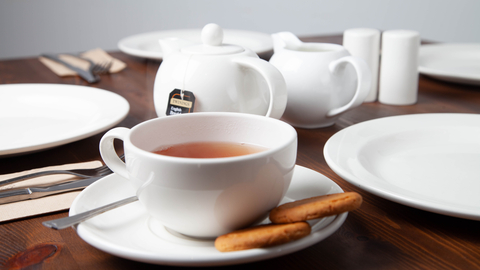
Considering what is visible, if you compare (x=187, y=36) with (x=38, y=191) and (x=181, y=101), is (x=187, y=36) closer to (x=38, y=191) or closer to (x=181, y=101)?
(x=181, y=101)

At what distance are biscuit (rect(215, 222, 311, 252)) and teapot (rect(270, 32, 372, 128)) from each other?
46 cm

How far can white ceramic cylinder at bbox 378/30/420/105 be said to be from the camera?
928 mm

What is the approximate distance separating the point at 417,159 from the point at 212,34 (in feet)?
1.30

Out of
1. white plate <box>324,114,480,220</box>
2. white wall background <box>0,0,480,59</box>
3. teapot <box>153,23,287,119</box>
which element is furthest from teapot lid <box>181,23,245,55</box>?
white wall background <box>0,0,480,59</box>

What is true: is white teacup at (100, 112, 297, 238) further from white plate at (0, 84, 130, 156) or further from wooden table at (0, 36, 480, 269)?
white plate at (0, 84, 130, 156)

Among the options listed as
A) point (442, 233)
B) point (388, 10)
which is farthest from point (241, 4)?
point (442, 233)

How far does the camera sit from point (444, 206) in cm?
40

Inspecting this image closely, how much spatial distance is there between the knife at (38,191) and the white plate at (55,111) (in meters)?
0.11

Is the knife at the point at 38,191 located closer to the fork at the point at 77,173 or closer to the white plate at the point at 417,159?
the fork at the point at 77,173

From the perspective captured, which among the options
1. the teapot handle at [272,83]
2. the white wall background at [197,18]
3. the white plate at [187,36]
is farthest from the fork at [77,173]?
the white wall background at [197,18]

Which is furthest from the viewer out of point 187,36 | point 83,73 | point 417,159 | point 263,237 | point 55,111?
point 187,36

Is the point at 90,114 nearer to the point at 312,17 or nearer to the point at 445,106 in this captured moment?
the point at 445,106

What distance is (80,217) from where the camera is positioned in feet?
1.30

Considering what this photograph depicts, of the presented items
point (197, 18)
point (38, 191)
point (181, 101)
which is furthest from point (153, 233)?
point (197, 18)
